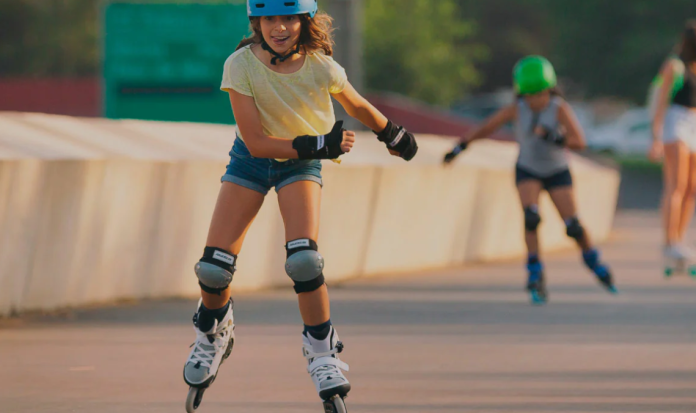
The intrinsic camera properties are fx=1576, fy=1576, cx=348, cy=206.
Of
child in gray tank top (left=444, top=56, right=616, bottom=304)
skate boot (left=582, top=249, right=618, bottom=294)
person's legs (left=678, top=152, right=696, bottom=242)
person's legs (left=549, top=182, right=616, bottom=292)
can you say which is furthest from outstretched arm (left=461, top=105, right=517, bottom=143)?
person's legs (left=678, top=152, right=696, bottom=242)

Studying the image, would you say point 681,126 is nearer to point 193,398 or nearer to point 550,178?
point 550,178

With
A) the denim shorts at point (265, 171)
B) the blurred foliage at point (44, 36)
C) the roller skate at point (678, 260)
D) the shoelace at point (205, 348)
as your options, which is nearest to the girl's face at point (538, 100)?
the roller skate at point (678, 260)

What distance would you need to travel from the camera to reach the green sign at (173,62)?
21656 mm

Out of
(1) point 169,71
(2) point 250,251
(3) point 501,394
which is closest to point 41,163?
(2) point 250,251

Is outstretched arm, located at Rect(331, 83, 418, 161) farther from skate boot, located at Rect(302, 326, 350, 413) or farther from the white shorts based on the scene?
the white shorts

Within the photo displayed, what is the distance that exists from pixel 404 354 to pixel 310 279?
91.7 inches

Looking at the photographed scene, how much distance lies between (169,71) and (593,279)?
1055 cm

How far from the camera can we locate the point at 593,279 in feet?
41.3

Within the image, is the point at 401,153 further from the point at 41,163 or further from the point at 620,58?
the point at 620,58

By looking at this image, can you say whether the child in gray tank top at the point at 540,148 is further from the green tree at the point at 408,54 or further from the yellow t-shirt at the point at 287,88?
the green tree at the point at 408,54

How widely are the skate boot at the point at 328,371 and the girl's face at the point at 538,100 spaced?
5.25 meters

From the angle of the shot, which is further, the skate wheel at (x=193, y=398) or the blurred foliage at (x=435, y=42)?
the blurred foliage at (x=435, y=42)

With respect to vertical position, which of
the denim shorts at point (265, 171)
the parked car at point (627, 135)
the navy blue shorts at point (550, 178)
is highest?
the denim shorts at point (265, 171)

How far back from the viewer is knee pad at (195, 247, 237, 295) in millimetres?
5746
